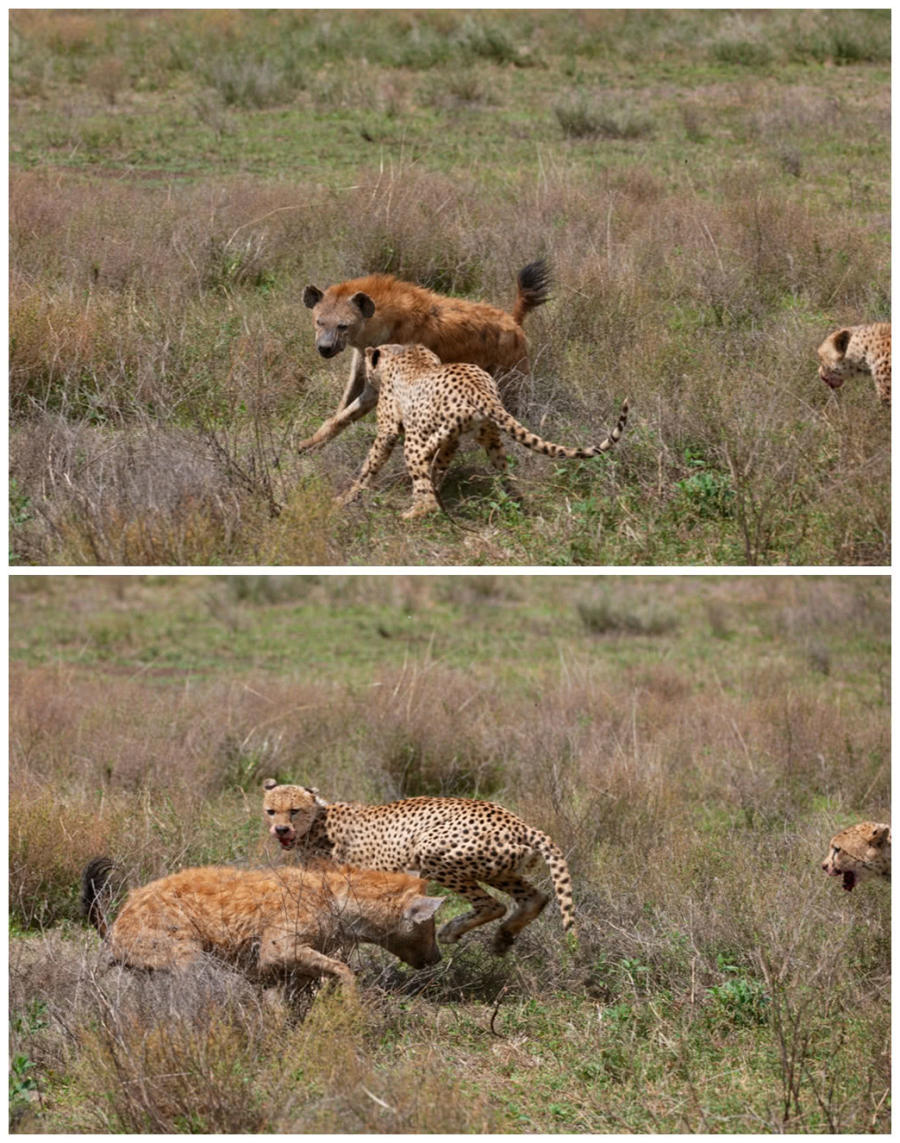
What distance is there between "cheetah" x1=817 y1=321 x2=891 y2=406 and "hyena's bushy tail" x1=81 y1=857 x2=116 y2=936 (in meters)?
5.21

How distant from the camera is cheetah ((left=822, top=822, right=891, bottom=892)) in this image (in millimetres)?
7391

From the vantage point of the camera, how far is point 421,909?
6.69 m

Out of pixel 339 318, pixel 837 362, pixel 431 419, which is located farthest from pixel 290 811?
pixel 837 362

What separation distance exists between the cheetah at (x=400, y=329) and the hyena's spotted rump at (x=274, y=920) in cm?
330

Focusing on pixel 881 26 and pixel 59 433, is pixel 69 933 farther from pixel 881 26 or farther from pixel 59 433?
pixel 881 26

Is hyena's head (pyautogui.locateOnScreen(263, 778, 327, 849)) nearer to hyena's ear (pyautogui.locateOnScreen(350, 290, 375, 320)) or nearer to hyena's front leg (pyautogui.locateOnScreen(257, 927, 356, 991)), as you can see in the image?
hyena's front leg (pyautogui.locateOnScreen(257, 927, 356, 991))

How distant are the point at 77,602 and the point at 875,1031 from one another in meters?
11.1

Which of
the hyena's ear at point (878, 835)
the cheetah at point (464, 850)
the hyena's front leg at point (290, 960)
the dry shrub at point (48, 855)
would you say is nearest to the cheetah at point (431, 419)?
the cheetah at point (464, 850)

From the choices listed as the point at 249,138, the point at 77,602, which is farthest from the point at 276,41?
the point at 77,602

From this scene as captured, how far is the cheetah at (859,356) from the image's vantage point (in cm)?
880

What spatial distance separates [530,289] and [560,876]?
4187 mm

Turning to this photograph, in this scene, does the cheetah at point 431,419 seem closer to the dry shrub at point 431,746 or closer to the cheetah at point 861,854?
the dry shrub at point 431,746

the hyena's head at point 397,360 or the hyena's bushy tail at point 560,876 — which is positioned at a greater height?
the hyena's head at point 397,360

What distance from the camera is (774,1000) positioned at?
598cm
